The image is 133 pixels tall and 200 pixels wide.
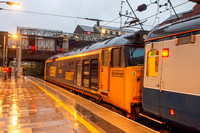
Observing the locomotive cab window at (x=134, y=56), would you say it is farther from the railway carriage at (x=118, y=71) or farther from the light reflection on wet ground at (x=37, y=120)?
the light reflection on wet ground at (x=37, y=120)

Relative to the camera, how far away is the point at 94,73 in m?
8.09

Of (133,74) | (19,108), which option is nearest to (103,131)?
(133,74)

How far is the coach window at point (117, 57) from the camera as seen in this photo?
6.23m

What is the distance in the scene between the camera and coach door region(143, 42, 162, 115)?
441 centimetres

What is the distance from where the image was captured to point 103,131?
4559 mm

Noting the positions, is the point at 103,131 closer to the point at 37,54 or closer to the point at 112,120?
the point at 112,120

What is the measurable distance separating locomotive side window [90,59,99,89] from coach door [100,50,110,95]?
0.53 metres

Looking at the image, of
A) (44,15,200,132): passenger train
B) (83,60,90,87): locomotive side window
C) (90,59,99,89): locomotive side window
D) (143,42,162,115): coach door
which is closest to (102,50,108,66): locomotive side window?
(44,15,200,132): passenger train

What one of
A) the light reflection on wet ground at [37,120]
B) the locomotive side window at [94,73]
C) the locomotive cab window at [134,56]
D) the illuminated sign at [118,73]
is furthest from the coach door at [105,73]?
the light reflection on wet ground at [37,120]

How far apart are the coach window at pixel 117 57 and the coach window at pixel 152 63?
1.33 metres

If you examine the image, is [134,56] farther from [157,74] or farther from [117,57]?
[157,74]

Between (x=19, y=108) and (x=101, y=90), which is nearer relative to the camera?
(x=19, y=108)

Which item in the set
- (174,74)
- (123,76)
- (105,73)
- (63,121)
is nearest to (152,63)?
(174,74)

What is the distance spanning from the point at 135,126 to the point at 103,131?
3.10ft
